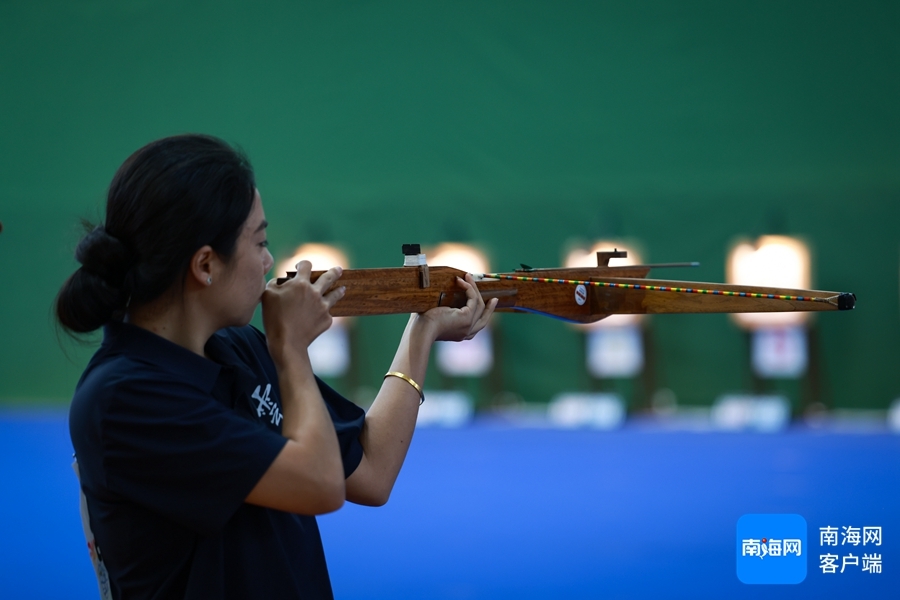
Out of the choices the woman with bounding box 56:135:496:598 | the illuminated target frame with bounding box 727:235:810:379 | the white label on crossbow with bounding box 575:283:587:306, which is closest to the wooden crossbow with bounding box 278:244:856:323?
the white label on crossbow with bounding box 575:283:587:306

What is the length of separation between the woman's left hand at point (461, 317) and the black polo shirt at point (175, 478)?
1.15ft

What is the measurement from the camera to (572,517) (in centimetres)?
297

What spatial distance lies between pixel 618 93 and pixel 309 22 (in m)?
1.98

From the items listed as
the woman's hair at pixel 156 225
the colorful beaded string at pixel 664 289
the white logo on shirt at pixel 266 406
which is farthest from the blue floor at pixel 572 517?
the woman's hair at pixel 156 225

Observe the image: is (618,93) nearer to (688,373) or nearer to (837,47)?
(837,47)

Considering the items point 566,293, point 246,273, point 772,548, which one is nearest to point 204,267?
point 246,273

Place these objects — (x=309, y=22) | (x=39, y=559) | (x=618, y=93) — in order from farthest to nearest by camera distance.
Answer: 1. (x=309, y=22)
2. (x=618, y=93)
3. (x=39, y=559)

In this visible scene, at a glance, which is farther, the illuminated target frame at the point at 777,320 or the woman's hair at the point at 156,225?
the illuminated target frame at the point at 777,320

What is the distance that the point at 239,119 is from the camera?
567 cm

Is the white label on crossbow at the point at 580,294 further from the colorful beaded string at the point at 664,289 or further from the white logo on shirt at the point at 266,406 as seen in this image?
the white logo on shirt at the point at 266,406

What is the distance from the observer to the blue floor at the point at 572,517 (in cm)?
244

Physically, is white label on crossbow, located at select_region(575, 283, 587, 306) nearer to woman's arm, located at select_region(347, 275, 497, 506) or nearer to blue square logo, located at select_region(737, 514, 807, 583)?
woman's arm, located at select_region(347, 275, 497, 506)

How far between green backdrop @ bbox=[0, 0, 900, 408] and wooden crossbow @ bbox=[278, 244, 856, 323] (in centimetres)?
365

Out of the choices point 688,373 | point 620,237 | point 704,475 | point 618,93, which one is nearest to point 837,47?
point 618,93
